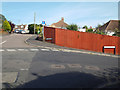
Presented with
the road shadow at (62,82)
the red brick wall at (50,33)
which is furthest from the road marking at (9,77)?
the red brick wall at (50,33)

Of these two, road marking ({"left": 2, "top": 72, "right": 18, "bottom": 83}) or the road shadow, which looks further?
road marking ({"left": 2, "top": 72, "right": 18, "bottom": 83})

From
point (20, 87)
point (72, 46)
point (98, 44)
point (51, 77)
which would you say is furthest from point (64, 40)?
point (20, 87)

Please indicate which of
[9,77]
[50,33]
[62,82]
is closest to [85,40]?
[50,33]

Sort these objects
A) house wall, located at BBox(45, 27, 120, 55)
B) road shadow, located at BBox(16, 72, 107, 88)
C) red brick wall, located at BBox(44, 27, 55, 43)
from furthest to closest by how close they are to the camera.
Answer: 1. red brick wall, located at BBox(44, 27, 55, 43)
2. house wall, located at BBox(45, 27, 120, 55)
3. road shadow, located at BBox(16, 72, 107, 88)

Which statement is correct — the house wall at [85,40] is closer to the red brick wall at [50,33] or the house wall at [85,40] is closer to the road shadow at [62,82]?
the red brick wall at [50,33]

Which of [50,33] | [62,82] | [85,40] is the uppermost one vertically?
[50,33]

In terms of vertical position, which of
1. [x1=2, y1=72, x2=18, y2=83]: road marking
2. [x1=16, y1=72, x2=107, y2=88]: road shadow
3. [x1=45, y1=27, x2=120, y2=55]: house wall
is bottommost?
[x1=16, y1=72, x2=107, y2=88]: road shadow

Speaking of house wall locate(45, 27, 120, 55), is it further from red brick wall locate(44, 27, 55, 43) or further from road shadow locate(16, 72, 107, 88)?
road shadow locate(16, 72, 107, 88)


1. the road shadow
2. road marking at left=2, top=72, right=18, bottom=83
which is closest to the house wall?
the road shadow

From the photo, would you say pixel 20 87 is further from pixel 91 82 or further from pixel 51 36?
pixel 51 36

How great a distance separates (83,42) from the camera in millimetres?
17109

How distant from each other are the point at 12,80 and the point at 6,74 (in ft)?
2.97

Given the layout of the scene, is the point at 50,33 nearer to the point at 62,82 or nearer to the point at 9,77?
the point at 9,77

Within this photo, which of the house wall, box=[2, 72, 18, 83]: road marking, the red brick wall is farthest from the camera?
the red brick wall
